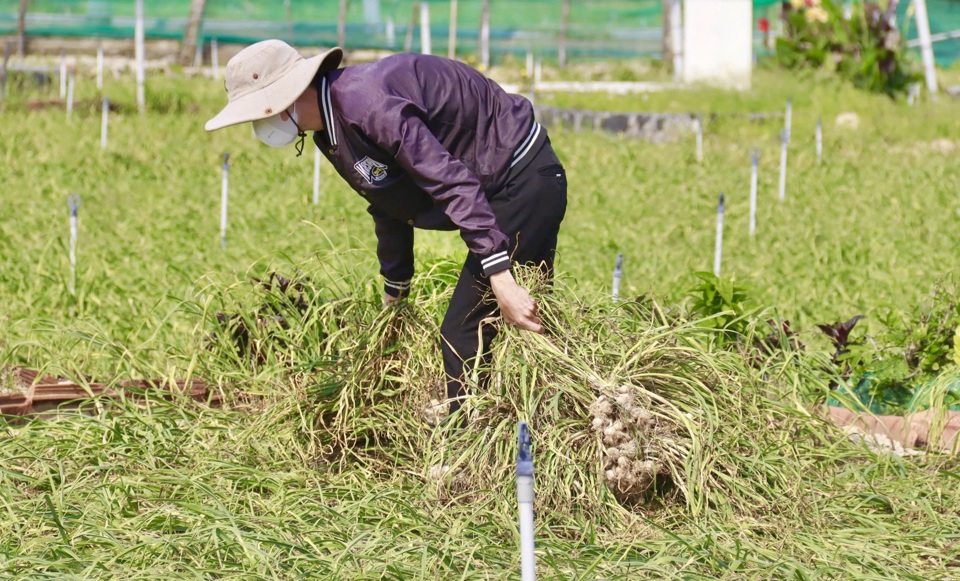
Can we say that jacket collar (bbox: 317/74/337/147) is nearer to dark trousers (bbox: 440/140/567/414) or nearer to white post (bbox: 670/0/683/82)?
dark trousers (bbox: 440/140/567/414)

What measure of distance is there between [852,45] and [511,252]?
38.0 feet

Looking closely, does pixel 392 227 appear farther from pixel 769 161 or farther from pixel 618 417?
pixel 769 161

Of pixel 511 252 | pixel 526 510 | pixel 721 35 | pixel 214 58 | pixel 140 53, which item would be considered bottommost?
pixel 526 510

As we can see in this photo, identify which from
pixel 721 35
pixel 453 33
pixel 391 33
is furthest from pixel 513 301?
pixel 391 33

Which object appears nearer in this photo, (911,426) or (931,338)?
(911,426)

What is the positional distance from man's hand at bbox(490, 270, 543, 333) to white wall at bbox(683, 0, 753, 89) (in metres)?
12.0

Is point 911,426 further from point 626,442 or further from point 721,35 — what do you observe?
point 721,35

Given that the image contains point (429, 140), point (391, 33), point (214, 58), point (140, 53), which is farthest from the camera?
point (391, 33)

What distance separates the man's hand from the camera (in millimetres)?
3418

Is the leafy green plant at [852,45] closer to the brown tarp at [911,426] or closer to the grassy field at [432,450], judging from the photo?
the grassy field at [432,450]

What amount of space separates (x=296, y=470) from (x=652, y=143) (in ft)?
27.1

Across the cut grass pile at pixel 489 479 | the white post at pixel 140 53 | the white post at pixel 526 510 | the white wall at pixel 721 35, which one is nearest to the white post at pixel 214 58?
the white post at pixel 140 53

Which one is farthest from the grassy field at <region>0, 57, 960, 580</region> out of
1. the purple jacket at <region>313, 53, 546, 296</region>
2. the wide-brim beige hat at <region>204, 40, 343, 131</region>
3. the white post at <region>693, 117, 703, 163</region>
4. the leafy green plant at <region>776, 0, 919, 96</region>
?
the leafy green plant at <region>776, 0, 919, 96</region>

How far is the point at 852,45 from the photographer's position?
14.2 meters
